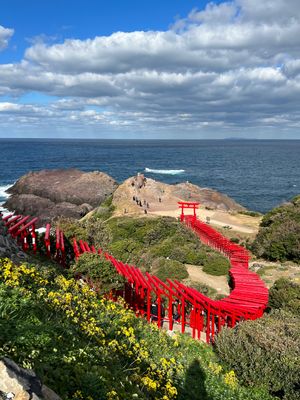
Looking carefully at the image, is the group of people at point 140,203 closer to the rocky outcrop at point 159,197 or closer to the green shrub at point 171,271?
the rocky outcrop at point 159,197

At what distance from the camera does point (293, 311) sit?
14555 millimetres

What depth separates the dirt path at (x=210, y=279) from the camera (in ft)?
67.4

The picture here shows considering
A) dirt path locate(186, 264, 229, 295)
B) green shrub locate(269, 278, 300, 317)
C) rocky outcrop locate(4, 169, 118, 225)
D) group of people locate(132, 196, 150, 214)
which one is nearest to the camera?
green shrub locate(269, 278, 300, 317)

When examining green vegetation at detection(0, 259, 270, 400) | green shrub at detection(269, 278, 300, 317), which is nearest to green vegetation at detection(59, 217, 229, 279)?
green shrub at detection(269, 278, 300, 317)

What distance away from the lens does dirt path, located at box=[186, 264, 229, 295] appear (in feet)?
67.4

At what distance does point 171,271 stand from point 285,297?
7607 millimetres

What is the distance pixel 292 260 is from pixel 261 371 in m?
17.1

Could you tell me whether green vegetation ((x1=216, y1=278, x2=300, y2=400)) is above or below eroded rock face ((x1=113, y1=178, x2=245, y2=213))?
above

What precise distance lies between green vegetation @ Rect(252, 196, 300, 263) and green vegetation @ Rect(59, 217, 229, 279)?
13.9 ft

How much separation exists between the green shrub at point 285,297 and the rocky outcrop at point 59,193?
41488 mm

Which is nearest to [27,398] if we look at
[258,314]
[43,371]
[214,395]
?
[43,371]

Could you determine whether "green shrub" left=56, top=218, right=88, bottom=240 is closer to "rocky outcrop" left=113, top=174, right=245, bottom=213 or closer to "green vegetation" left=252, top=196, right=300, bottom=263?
"green vegetation" left=252, top=196, right=300, bottom=263

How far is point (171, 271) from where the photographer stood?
21656 mm

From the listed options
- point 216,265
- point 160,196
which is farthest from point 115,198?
point 216,265
